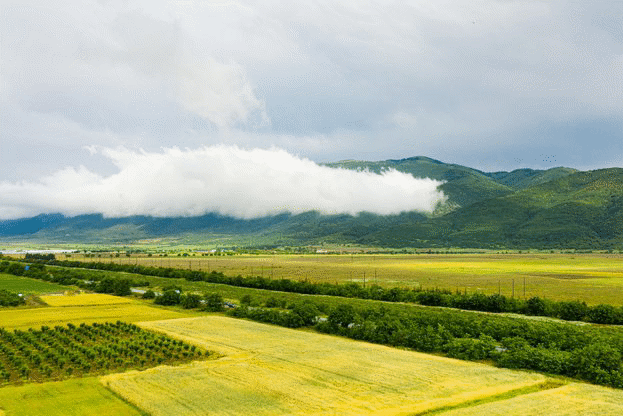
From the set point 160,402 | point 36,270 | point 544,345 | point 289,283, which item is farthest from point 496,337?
point 36,270

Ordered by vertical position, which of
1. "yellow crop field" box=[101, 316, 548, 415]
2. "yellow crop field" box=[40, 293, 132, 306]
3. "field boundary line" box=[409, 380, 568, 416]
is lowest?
"field boundary line" box=[409, 380, 568, 416]

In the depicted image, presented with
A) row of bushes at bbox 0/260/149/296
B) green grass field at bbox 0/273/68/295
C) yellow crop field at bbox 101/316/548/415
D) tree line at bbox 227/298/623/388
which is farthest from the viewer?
green grass field at bbox 0/273/68/295

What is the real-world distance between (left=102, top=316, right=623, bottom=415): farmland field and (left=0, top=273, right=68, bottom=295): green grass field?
72212 mm

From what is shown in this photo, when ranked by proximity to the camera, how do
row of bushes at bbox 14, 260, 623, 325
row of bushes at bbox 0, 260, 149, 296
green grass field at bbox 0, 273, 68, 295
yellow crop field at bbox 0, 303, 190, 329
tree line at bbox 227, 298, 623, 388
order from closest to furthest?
tree line at bbox 227, 298, 623, 388 → yellow crop field at bbox 0, 303, 190, 329 → row of bushes at bbox 14, 260, 623, 325 → row of bushes at bbox 0, 260, 149, 296 → green grass field at bbox 0, 273, 68, 295

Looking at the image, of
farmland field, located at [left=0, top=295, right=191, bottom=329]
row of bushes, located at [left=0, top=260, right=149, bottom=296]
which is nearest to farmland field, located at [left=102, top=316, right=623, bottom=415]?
farmland field, located at [left=0, top=295, right=191, bottom=329]

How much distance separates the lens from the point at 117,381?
130ft

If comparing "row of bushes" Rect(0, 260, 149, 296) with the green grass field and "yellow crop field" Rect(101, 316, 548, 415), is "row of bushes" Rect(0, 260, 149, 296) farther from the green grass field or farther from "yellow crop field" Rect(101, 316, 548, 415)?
"yellow crop field" Rect(101, 316, 548, 415)

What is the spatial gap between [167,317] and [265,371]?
35.1 m

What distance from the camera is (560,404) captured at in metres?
34.2

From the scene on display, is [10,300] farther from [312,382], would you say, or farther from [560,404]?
[560,404]

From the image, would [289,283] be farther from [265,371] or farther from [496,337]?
[265,371]

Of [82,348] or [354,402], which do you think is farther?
[82,348]

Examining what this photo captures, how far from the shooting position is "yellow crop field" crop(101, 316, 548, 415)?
1324 inches

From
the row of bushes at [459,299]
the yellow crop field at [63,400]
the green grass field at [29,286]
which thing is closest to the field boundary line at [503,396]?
the yellow crop field at [63,400]
